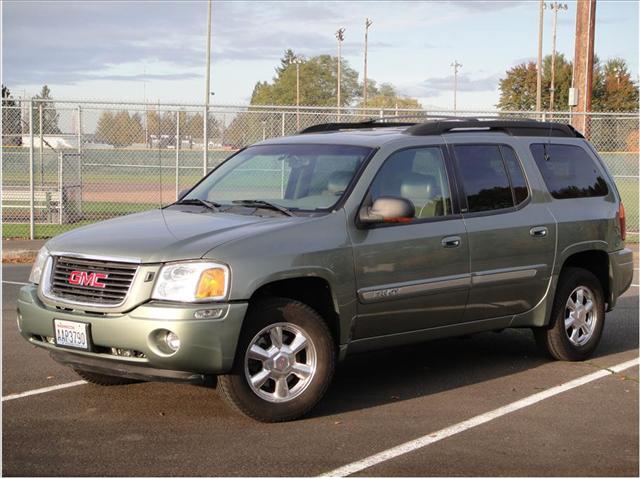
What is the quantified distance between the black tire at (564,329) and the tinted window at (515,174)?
2.61 feet

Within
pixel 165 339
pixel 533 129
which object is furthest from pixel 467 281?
pixel 165 339

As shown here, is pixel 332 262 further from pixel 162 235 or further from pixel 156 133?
pixel 156 133

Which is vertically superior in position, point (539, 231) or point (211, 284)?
point (539, 231)

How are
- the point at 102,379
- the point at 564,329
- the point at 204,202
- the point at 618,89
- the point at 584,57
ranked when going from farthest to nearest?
1. the point at 618,89
2. the point at 584,57
3. the point at 564,329
4. the point at 204,202
5. the point at 102,379

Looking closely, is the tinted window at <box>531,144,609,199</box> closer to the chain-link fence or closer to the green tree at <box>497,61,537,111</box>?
the chain-link fence

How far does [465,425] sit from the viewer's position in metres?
6.10

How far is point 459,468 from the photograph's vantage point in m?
5.21

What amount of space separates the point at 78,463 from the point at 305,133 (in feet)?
11.7

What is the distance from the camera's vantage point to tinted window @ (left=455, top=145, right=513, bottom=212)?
733 centimetres

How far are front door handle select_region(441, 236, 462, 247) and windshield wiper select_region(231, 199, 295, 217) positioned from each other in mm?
1125

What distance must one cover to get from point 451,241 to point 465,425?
1.42m

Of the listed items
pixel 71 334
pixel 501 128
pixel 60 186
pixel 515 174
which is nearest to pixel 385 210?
pixel 515 174

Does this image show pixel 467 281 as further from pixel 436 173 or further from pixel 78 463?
pixel 78 463

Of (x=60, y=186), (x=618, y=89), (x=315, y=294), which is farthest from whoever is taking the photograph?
(x=618, y=89)
